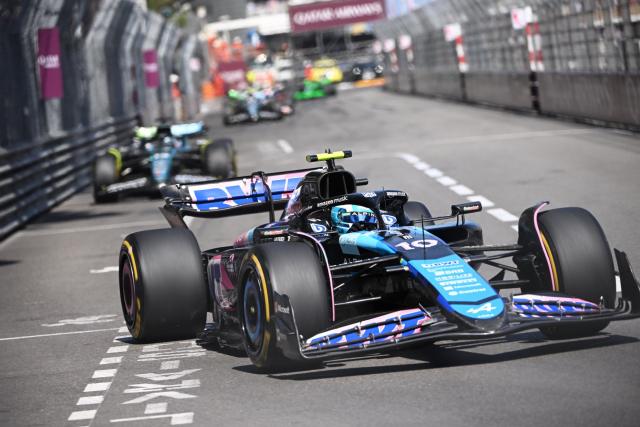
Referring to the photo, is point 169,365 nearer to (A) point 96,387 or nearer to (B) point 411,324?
(A) point 96,387

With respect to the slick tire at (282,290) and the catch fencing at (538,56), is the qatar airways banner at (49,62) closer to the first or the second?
the catch fencing at (538,56)

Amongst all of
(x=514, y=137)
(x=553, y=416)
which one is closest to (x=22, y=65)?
(x=514, y=137)

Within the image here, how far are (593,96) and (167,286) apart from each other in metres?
19.6

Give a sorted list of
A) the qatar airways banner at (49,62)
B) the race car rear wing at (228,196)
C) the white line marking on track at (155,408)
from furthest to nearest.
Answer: the qatar airways banner at (49,62)
the race car rear wing at (228,196)
the white line marking on track at (155,408)

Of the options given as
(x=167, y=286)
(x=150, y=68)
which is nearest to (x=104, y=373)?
(x=167, y=286)

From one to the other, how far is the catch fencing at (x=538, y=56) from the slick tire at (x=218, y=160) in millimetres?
7039

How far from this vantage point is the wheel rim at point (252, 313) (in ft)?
27.6

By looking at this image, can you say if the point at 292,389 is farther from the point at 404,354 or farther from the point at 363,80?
the point at 363,80

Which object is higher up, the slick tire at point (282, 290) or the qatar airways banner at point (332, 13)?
the qatar airways banner at point (332, 13)

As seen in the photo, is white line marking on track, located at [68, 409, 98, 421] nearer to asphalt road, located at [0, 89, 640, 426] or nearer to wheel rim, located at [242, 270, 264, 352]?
asphalt road, located at [0, 89, 640, 426]

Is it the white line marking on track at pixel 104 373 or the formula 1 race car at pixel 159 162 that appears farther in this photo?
the formula 1 race car at pixel 159 162

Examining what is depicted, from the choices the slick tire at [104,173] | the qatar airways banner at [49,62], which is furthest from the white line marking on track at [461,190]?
the qatar airways banner at [49,62]

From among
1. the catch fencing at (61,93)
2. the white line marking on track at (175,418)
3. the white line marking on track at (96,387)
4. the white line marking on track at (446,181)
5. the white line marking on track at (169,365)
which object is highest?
the catch fencing at (61,93)

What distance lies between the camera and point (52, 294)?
13.5m
